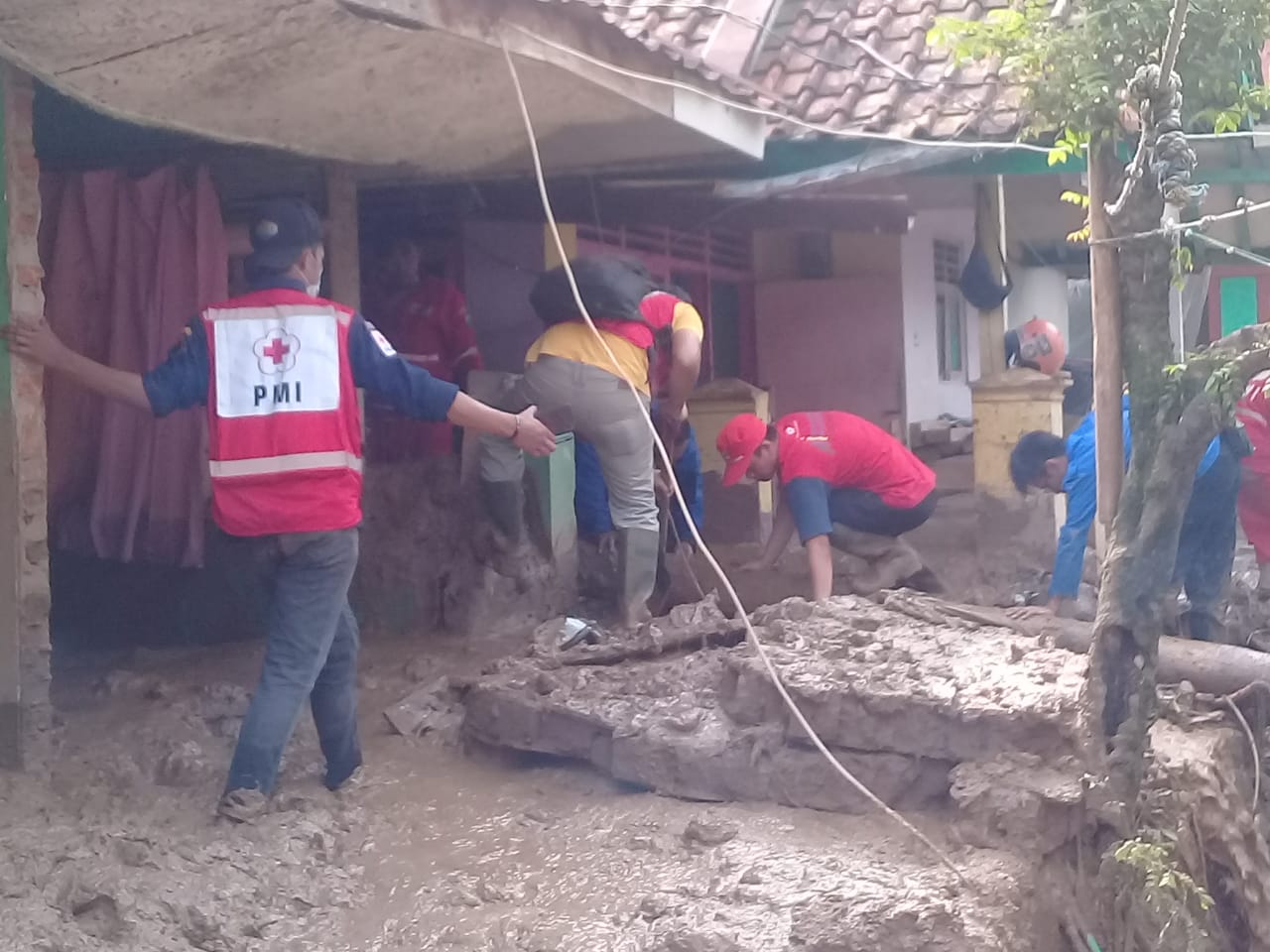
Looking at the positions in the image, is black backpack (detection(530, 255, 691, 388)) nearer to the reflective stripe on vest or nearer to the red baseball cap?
the red baseball cap

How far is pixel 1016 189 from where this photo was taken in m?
9.85

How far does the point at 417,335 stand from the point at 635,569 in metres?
2.05

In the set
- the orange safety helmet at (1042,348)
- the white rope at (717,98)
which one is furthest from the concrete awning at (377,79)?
the orange safety helmet at (1042,348)

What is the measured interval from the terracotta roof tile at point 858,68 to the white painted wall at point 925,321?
8.97 feet

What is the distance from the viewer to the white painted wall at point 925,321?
35.9 ft

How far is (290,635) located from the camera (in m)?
3.81

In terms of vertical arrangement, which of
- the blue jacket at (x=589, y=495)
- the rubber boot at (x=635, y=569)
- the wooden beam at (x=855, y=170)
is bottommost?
the rubber boot at (x=635, y=569)

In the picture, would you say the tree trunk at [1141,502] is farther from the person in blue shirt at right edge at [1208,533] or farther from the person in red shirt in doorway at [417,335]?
the person in red shirt in doorway at [417,335]

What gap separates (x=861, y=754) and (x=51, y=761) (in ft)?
8.13

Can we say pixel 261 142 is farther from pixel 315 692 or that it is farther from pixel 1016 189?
pixel 1016 189

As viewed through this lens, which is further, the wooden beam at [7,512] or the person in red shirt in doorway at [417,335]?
the person in red shirt in doorway at [417,335]

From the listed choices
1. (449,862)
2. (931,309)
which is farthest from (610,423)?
(931,309)

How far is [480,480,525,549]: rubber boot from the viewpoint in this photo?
622 centimetres

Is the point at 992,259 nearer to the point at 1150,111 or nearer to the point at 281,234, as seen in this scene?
the point at 1150,111
